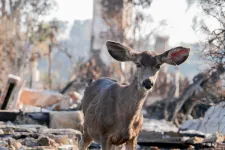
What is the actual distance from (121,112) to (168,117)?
56.7ft

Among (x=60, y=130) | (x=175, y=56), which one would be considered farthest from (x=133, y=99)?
(x=60, y=130)

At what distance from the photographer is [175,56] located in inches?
433

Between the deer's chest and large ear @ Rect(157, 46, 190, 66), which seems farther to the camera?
large ear @ Rect(157, 46, 190, 66)

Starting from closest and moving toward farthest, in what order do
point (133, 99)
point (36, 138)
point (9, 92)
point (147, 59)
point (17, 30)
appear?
1. point (147, 59)
2. point (133, 99)
3. point (36, 138)
4. point (9, 92)
5. point (17, 30)

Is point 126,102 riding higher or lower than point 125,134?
higher

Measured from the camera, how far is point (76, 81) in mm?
30406

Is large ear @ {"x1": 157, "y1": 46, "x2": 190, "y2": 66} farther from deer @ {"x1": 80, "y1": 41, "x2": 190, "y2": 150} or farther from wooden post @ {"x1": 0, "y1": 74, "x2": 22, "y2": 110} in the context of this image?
wooden post @ {"x1": 0, "y1": 74, "x2": 22, "y2": 110}

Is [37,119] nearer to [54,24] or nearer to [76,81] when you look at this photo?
[76,81]

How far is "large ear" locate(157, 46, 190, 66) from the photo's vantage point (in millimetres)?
10648

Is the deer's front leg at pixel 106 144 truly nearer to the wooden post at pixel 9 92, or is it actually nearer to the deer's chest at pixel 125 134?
the deer's chest at pixel 125 134

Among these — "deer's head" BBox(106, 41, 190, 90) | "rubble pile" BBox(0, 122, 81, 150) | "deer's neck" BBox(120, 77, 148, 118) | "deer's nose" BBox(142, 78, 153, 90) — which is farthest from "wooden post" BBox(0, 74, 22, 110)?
"deer's nose" BBox(142, 78, 153, 90)

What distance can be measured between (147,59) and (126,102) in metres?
0.70

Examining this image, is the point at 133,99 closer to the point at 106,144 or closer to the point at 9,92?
the point at 106,144

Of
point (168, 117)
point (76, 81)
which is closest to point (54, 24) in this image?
point (76, 81)
